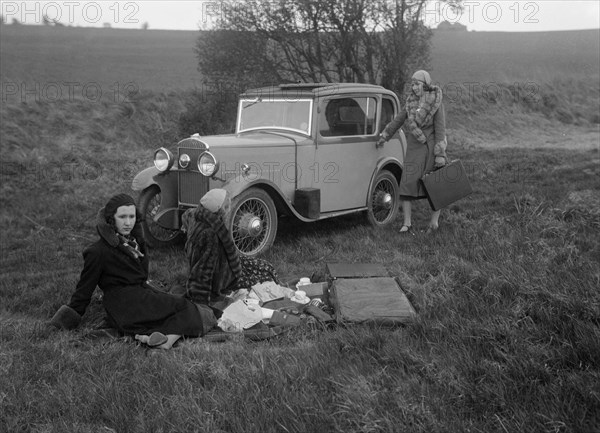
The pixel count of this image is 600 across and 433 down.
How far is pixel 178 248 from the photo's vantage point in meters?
6.85

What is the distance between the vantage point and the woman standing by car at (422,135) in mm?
7121

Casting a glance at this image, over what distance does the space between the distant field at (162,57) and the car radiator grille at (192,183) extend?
36.0 ft

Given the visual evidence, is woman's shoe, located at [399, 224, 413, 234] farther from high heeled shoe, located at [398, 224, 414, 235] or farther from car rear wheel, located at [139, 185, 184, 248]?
car rear wheel, located at [139, 185, 184, 248]

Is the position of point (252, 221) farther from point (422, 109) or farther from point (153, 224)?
point (422, 109)

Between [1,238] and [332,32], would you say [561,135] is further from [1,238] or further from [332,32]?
[1,238]

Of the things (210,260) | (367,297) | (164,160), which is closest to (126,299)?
(210,260)

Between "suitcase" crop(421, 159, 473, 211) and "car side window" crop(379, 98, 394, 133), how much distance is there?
1.15m

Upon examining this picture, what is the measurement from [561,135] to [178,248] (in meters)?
16.3

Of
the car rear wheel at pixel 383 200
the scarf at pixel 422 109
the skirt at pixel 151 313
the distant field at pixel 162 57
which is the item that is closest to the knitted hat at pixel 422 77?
the scarf at pixel 422 109

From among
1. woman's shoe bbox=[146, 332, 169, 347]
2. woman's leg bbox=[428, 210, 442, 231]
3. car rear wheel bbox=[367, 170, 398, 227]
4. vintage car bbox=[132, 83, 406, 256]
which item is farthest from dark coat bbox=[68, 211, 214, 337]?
car rear wheel bbox=[367, 170, 398, 227]

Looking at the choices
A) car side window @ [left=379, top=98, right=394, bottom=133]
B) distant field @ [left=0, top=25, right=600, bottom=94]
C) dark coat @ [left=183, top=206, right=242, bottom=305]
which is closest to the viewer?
dark coat @ [left=183, top=206, right=242, bottom=305]

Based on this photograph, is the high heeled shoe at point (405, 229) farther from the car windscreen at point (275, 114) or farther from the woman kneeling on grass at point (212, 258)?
the woman kneeling on grass at point (212, 258)

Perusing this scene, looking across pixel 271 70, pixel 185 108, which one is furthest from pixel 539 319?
pixel 185 108

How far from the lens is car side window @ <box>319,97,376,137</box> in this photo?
23.6 feet
